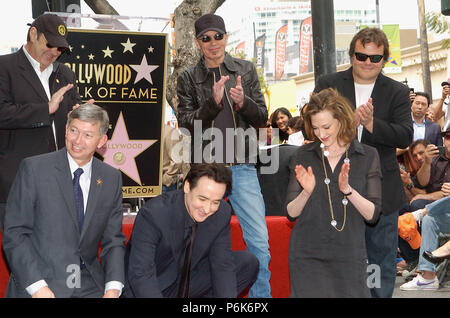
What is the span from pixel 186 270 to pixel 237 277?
486mm

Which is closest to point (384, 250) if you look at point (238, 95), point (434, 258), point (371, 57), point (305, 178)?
point (305, 178)

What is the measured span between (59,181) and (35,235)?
36 centimetres

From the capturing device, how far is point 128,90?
21.1 feet

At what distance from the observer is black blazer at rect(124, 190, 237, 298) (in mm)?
4066

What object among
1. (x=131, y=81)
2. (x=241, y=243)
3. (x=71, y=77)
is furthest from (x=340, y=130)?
(x=131, y=81)

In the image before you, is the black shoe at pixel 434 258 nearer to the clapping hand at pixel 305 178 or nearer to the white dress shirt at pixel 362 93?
the white dress shirt at pixel 362 93

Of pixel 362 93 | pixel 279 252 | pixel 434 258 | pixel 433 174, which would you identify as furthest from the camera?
pixel 433 174

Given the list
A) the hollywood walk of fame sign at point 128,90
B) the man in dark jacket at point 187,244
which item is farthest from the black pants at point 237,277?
the hollywood walk of fame sign at point 128,90

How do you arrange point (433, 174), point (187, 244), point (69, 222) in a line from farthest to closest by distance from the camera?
point (433, 174)
point (187, 244)
point (69, 222)

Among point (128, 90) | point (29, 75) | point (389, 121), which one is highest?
point (128, 90)

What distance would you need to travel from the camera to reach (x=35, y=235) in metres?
3.88

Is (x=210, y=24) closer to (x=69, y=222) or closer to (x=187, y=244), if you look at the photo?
(x=187, y=244)

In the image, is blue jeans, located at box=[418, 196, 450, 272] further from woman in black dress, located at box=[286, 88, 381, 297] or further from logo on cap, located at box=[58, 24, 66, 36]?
logo on cap, located at box=[58, 24, 66, 36]
